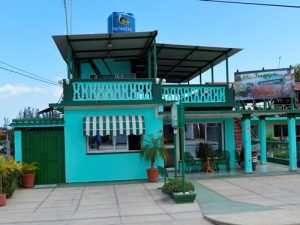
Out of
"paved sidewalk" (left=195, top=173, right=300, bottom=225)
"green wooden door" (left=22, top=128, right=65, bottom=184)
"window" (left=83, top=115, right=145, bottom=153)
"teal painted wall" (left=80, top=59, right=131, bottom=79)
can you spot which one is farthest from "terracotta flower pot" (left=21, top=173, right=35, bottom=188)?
"teal painted wall" (left=80, top=59, right=131, bottom=79)

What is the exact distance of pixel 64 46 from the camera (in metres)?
18.9

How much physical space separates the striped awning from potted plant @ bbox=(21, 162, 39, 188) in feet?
7.82

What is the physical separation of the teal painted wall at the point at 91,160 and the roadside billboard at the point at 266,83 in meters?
9.38

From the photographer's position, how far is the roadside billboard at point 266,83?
24391 millimetres

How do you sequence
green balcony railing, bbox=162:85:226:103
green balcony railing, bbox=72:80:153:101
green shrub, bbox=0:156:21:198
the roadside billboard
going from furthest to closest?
the roadside billboard < green balcony railing, bbox=162:85:226:103 < green balcony railing, bbox=72:80:153:101 < green shrub, bbox=0:156:21:198

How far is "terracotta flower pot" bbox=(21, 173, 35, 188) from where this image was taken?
1657 cm

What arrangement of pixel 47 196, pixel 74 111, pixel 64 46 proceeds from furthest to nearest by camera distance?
pixel 64 46 → pixel 74 111 → pixel 47 196

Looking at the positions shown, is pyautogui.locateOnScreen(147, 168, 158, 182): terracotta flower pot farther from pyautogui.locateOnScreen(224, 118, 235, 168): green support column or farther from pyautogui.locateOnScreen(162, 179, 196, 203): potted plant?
pyautogui.locateOnScreen(224, 118, 235, 168): green support column

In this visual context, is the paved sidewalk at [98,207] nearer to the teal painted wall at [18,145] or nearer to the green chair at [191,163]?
the teal painted wall at [18,145]

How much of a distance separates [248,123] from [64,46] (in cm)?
853

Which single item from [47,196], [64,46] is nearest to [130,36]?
[64,46]

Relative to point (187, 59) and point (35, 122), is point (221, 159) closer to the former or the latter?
point (187, 59)

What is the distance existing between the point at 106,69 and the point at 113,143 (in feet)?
20.6

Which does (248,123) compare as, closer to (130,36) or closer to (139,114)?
(139,114)
